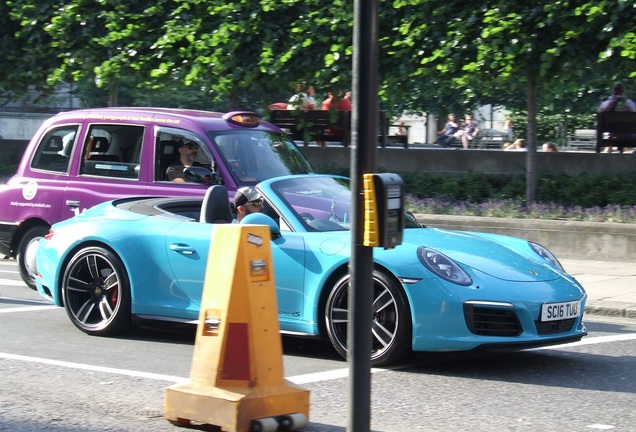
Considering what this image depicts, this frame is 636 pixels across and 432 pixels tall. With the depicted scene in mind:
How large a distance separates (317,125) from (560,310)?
42.0ft

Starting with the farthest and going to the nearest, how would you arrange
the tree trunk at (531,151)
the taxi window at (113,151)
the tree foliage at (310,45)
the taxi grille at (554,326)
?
the tree trunk at (531,151) → the tree foliage at (310,45) → the taxi window at (113,151) → the taxi grille at (554,326)

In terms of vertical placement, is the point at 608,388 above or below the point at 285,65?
below

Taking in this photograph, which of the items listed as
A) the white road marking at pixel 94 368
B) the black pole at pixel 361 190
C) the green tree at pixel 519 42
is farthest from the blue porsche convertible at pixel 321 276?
the green tree at pixel 519 42

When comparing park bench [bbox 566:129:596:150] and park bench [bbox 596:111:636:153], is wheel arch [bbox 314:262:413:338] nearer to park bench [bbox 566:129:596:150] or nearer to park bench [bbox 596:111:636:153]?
park bench [bbox 596:111:636:153]

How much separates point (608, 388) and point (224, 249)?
9.62ft

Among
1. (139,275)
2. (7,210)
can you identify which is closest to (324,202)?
(139,275)

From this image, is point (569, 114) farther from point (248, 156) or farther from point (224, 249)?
point (224, 249)

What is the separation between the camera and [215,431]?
19.5ft

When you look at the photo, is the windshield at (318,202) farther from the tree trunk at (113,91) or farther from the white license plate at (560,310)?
the tree trunk at (113,91)

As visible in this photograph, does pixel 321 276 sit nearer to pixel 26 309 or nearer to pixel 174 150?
pixel 26 309

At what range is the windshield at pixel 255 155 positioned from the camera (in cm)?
1130

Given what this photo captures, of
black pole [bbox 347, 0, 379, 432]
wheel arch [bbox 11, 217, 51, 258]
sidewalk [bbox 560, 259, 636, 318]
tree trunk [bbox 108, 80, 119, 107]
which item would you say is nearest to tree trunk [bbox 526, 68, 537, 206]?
sidewalk [bbox 560, 259, 636, 318]

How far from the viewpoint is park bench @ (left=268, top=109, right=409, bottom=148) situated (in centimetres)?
1986

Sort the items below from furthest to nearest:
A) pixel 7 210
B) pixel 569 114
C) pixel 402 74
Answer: pixel 569 114, pixel 402 74, pixel 7 210
